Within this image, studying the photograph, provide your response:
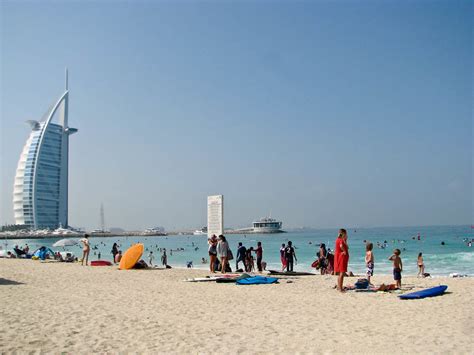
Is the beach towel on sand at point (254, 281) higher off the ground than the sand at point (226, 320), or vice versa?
the sand at point (226, 320)

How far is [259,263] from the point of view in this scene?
17.6m

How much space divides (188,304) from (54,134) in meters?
130

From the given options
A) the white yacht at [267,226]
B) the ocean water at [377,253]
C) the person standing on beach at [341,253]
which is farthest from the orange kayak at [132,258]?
the white yacht at [267,226]

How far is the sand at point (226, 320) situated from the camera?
5801 mm

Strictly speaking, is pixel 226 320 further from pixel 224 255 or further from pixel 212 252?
pixel 212 252

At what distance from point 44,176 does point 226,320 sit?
12907 centimetres

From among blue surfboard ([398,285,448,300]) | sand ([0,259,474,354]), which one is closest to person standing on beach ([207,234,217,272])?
sand ([0,259,474,354])

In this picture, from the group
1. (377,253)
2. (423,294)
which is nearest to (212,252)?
(423,294)

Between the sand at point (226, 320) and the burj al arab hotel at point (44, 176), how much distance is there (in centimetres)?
12135

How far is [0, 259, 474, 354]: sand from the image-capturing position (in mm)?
5801

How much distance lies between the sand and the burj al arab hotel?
398 feet

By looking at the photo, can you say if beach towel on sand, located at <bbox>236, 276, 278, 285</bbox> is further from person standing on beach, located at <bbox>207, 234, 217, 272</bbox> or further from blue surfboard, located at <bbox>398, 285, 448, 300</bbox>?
blue surfboard, located at <bbox>398, 285, 448, 300</bbox>

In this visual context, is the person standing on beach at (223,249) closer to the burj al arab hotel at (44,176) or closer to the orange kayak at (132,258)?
the orange kayak at (132,258)

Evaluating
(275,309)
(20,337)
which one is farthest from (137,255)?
(20,337)
